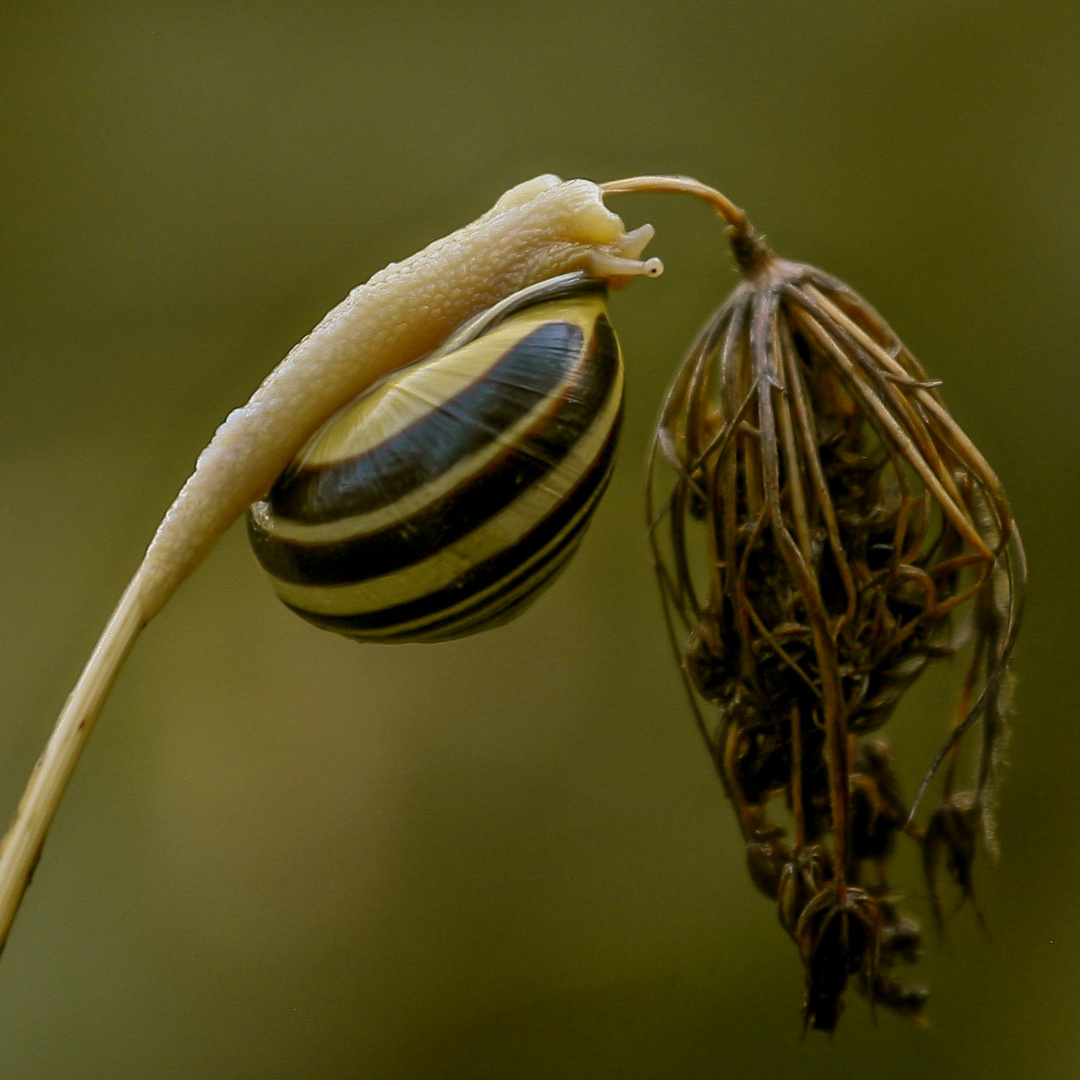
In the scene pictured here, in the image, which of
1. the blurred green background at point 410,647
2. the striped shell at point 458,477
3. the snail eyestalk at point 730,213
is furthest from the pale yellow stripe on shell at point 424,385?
the blurred green background at point 410,647

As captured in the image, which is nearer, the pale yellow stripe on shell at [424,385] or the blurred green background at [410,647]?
the pale yellow stripe on shell at [424,385]

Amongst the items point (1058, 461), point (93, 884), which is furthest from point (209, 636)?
point (1058, 461)

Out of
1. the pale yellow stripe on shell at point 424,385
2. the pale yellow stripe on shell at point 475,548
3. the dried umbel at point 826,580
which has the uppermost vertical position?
the pale yellow stripe on shell at point 424,385

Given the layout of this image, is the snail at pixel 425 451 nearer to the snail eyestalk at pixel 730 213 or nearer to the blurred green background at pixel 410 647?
the snail eyestalk at pixel 730 213

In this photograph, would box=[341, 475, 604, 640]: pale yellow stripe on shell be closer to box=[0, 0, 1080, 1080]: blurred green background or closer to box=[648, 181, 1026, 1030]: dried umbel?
box=[648, 181, 1026, 1030]: dried umbel

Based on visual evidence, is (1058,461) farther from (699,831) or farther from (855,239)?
(699,831)

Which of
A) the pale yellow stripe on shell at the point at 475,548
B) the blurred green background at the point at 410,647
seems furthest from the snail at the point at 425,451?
the blurred green background at the point at 410,647

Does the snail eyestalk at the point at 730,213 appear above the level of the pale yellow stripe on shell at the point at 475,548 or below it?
above
